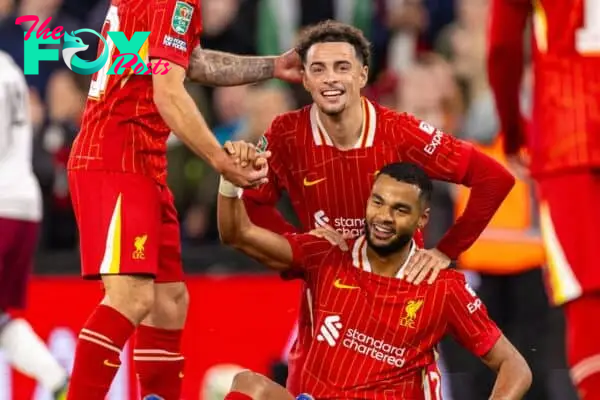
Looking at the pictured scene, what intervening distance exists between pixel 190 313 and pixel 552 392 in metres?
2.04

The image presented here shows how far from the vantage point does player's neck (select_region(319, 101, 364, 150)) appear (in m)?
6.07

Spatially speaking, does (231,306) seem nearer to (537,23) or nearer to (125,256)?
(125,256)

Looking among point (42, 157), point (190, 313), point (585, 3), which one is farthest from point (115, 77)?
point (42, 157)

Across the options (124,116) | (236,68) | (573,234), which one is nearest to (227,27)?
(236,68)

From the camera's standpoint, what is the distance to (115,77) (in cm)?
595

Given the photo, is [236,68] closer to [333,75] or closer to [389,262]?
[333,75]

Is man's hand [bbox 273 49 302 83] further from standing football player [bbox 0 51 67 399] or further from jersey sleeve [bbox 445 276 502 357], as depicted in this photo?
standing football player [bbox 0 51 67 399]

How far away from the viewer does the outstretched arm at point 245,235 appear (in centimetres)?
584

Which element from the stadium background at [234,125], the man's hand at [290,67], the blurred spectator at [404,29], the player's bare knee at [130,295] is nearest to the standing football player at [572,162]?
the man's hand at [290,67]

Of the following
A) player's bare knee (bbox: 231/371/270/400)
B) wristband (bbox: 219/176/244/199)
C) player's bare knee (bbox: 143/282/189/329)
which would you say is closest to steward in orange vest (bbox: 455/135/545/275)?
player's bare knee (bbox: 143/282/189/329)

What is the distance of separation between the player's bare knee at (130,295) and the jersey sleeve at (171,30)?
82 centimetres

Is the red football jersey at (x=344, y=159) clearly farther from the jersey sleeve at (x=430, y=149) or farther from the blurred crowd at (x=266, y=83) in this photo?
the blurred crowd at (x=266, y=83)

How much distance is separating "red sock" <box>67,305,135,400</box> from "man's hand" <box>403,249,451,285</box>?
1.08m

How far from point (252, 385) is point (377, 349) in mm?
505
